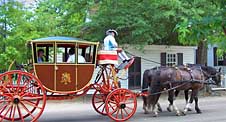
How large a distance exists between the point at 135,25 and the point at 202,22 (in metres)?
11.8

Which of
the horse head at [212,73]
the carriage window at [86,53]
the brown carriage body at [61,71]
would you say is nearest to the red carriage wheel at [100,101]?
the brown carriage body at [61,71]

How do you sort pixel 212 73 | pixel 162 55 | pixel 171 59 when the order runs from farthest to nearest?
pixel 171 59 → pixel 162 55 → pixel 212 73

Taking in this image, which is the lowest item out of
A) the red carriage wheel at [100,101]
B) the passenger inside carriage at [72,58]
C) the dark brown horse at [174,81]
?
the red carriage wheel at [100,101]

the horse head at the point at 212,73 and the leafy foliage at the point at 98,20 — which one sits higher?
the leafy foliage at the point at 98,20

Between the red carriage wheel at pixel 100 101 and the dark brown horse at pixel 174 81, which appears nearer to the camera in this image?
the red carriage wheel at pixel 100 101

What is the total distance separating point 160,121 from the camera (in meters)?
10.5

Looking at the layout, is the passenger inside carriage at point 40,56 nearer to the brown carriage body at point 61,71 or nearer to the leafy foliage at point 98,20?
the brown carriage body at point 61,71

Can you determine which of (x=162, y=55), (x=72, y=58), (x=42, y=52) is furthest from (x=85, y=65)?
(x=162, y=55)

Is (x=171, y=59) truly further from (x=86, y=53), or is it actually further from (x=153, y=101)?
(x=86, y=53)

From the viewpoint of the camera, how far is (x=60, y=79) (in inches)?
391

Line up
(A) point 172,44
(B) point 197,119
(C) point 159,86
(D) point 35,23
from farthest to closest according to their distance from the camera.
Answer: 1. (A) point 172,44
2. (D) point 35,23
3. (C) point 159,86
4. (B) point 197,119

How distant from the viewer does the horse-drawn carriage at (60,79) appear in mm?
9523

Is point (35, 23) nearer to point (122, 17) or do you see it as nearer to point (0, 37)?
point (0, 37)

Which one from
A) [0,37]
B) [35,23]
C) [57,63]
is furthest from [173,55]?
[57,63]
